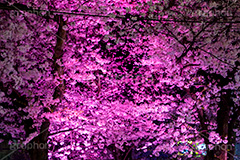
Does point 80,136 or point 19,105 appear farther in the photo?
point 80,136

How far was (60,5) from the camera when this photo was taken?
1004 cm

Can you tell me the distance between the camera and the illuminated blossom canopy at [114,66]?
313 inches

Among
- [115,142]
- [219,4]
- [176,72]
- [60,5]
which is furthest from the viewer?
[115,142]

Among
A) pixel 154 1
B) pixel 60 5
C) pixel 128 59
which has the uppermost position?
pixel 154 1

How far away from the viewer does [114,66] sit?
52.7 ft

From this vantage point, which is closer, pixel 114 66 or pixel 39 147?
pixel 39 147

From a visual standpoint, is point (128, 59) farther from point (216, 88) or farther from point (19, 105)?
point (19, 105)

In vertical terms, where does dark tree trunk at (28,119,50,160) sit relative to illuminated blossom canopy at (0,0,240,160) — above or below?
below

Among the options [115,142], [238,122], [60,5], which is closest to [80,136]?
[115,142]

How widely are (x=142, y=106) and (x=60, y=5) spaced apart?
6.24 meters

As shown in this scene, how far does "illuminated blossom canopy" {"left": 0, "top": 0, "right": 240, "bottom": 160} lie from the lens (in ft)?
26.0

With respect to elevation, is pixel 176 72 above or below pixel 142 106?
above

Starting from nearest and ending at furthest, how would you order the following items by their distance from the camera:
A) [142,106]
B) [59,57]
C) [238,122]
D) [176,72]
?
[59,57] < [176,72] < [142,106] < [238,122]

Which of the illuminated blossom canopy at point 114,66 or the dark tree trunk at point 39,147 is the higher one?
the illuminated blossom canopy at point 114,66
